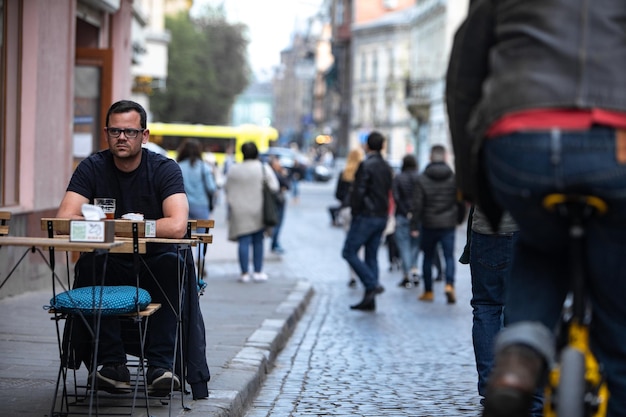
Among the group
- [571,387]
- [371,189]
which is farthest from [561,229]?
[371,189]

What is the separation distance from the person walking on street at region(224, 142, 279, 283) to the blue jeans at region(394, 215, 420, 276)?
2.13 meters

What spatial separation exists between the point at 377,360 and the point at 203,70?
69872 mm

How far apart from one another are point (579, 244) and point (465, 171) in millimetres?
393

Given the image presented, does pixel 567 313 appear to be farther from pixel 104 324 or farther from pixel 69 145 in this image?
pixel 69 145

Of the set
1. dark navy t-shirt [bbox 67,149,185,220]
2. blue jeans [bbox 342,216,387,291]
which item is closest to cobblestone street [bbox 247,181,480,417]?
blue jeans [bbox 342,216,387,291]

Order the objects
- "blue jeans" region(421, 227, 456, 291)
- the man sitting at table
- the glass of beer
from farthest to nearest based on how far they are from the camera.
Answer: "blue jeans" region(421, 227, 456, 291), the man sitting at table, the glass of beer

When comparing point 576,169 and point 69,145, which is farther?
point 69,145

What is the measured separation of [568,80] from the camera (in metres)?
3.19

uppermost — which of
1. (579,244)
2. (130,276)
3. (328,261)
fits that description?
(579,244)

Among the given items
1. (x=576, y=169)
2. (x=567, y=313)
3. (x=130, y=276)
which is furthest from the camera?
(x=130, y=276)

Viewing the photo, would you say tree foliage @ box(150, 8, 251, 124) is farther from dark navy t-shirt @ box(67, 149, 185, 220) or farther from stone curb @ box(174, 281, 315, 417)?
dark navy t-shirt @ box(67, 149, 185, 220)

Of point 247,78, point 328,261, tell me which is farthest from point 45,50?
point 247,78

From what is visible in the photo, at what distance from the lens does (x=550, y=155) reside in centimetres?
316

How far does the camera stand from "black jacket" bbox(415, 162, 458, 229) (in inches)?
625
